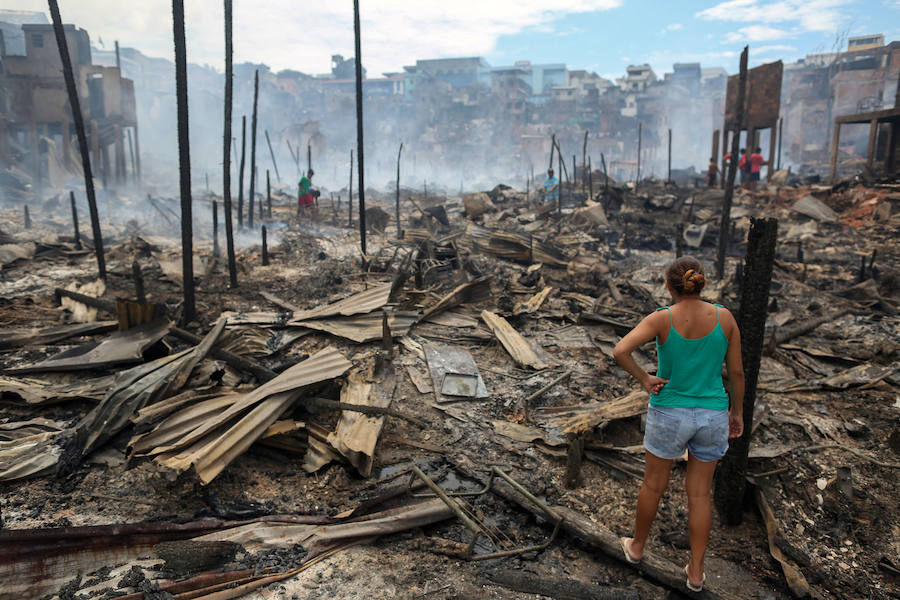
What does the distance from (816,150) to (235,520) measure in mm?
51968

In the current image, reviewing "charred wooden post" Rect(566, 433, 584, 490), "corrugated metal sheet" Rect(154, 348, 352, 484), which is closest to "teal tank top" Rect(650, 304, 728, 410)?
"charred wooden post" Rect(566, 433, 584, 490)

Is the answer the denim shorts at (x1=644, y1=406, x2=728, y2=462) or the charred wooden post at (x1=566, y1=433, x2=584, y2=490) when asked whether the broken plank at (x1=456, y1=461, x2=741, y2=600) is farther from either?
the denim shorts at (x1=644, y1=406, x2=728, y2=462)

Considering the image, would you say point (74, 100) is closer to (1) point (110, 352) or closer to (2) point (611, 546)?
(1) point (110, 352)

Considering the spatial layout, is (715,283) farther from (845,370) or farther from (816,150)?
(816,150)

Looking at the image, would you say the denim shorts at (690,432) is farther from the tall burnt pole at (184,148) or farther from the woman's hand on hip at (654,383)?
the tall burnt pole at (184,148)

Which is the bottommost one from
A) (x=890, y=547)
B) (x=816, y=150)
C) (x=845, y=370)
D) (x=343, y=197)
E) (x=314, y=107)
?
(x=890, y=547)

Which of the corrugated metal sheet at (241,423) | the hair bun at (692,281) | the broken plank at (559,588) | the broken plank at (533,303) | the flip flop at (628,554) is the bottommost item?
the broken plank at (559,588)

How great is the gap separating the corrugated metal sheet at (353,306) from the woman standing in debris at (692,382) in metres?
4.60

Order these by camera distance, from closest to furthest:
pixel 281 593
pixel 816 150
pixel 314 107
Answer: pixel 281 593
pixel 816 150
pixel 314 107

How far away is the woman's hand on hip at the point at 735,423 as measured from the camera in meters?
2.94

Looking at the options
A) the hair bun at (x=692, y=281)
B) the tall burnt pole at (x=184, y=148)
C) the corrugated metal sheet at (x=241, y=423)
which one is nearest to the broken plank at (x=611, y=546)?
the hair bun at (x=692, y=281)

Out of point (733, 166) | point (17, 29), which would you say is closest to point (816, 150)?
point (733, 166)

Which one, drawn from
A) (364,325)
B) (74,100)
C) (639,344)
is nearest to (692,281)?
(639,344)

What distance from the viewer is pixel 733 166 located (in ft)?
29.9
